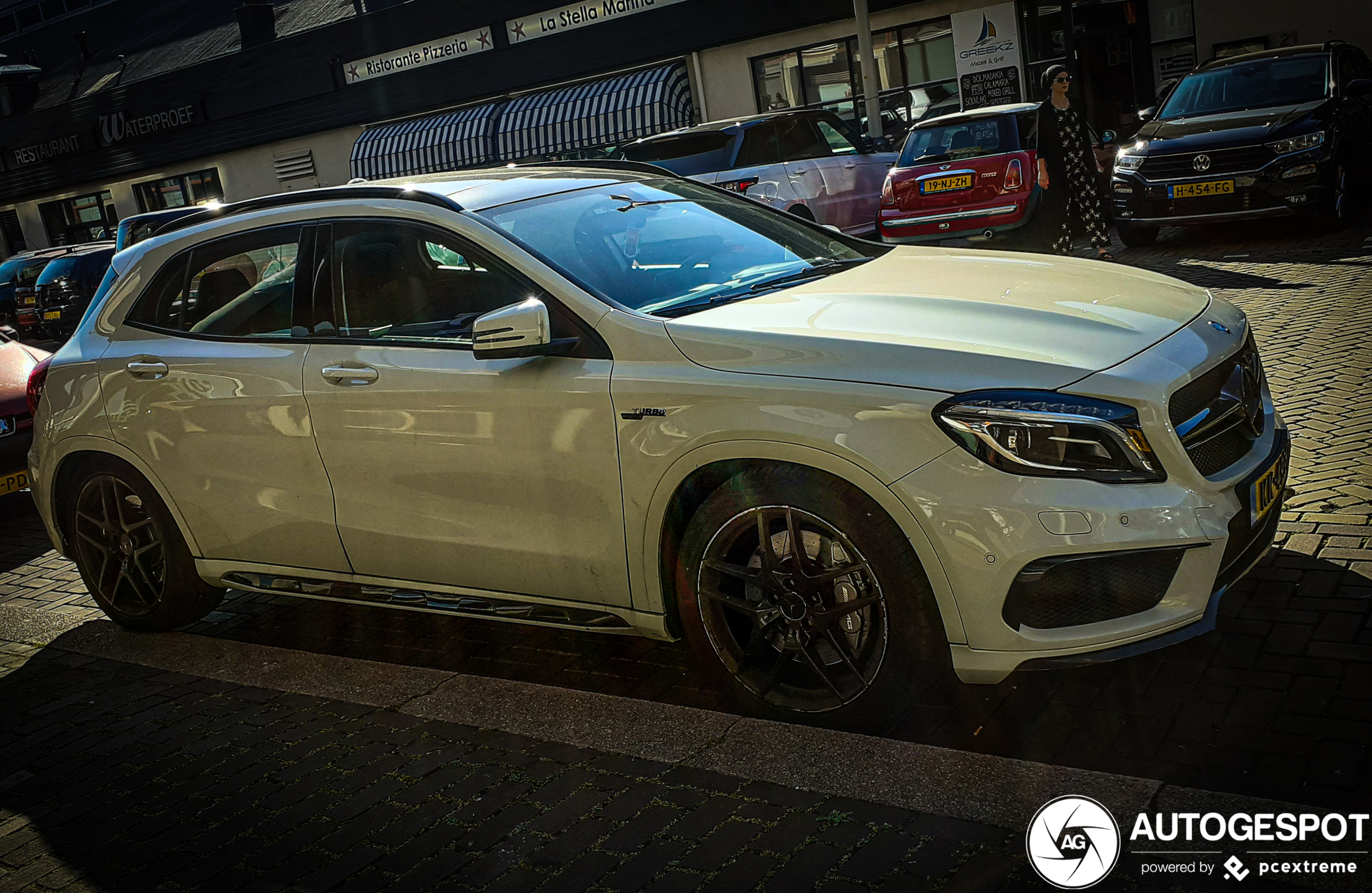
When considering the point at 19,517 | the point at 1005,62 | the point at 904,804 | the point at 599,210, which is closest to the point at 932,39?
the point at 1005,62

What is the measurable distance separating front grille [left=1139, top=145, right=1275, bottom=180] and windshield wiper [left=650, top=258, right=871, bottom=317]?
8.23 m

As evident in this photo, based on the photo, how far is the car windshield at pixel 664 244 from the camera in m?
4.15

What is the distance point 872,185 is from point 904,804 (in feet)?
40.7

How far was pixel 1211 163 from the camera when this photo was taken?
1163 centimetres

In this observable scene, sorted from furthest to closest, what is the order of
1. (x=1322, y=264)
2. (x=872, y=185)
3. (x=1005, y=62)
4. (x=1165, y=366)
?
(x=1005, y=62), (x=872, y=185), (x=1322, y=264), (x=1165, y=366)

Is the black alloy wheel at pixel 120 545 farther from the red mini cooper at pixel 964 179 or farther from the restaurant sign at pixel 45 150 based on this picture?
the restaurant sign at pixel 45 150

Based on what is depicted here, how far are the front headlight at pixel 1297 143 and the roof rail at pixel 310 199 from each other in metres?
9.45

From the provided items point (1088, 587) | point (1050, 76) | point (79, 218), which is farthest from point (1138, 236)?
point (79, 218)

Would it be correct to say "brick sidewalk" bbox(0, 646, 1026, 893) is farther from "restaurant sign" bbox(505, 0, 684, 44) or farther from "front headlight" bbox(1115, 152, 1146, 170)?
"restaurant sign" bbox(505, 0, 684, 44)

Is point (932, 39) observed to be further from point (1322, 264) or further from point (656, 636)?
point (656, 636)

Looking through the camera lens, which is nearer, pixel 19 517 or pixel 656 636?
pixel 656 636

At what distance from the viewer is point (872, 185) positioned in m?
14.9

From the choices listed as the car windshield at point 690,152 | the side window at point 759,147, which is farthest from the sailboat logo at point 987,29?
the car windshield at point 690,152

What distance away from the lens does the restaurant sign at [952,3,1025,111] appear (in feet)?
67.7
